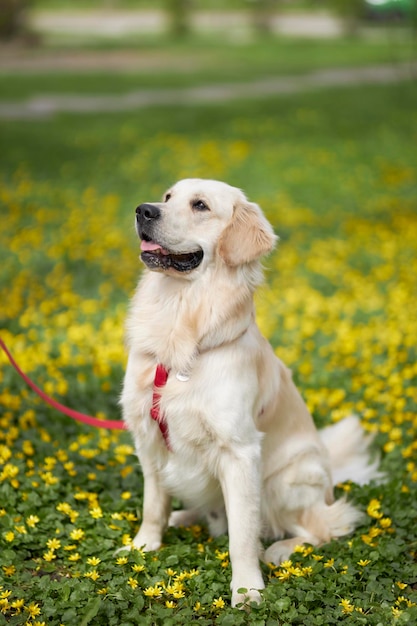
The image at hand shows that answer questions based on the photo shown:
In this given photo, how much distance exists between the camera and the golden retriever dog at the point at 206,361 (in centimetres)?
343

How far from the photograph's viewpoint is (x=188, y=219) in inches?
137

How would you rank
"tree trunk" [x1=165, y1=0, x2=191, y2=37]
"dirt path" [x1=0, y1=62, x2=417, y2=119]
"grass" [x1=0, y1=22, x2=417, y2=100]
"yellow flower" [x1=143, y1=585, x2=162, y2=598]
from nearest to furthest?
"yellow flower" [x1=143, y1=585, x2=162, y2=598]
"dirt path" [x1=0, y1=62, x2=417, y2=119]
"grass" [x1=0, y1=22, x2=417, y2=100]
"tree trunk" [x1=165, y1=0, x2=191, y2=37]

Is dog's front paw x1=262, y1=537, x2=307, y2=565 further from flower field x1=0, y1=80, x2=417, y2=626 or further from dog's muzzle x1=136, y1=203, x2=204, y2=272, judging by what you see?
dog's muzzle x1=136, y1=203, x2=204, y2=272

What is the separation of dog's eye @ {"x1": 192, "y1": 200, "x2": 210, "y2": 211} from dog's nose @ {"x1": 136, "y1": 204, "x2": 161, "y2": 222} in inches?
7.3

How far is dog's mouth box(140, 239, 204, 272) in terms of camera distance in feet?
11.3

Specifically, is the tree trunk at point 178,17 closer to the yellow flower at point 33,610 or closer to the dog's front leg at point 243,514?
the dog's front leg at point 243,514

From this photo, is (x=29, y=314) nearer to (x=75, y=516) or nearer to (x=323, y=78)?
(x=75, y=516)

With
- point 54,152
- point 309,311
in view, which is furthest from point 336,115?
point 309,311

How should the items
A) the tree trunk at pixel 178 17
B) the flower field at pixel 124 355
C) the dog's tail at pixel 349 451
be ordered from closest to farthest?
the flower field at pixel 124 355
the dog's tail at pixel 349 451
the tree trunk at pixel 178 17

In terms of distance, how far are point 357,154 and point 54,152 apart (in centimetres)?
492

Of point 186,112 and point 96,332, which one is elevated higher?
point 186,112

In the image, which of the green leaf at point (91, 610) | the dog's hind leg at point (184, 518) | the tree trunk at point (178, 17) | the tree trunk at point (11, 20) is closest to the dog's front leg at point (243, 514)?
the green leaf at point (91, 610)

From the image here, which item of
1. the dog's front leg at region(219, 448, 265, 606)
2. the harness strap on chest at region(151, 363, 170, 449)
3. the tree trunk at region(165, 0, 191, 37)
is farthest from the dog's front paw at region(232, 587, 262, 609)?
the tree trunk at region(165, 0, 191, 37)

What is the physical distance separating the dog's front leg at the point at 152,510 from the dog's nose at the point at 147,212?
43.5 inches
